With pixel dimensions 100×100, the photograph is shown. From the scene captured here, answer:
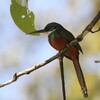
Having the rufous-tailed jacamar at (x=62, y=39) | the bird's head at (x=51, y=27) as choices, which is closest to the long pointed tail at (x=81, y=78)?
the rufous-tailed jacamar at (x=62, y=39)

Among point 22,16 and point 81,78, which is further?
point 81,78

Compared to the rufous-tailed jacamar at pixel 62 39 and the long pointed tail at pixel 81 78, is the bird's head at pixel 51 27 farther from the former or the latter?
the long pointed tail at pixel 81 78

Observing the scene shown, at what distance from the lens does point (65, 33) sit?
46.1 inches

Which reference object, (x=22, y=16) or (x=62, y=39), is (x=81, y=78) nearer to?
(x=62, y=39)

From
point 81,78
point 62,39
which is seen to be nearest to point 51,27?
point 62,39

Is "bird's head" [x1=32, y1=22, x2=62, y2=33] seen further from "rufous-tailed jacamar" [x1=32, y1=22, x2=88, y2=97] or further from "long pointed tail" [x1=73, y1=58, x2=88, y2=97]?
"long pointed tail" [x1=73, y1=58, x2=88, y2=97]

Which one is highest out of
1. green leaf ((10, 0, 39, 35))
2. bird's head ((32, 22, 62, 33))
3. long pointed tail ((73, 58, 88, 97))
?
→ bird's head ((32, 22, 62, 33))

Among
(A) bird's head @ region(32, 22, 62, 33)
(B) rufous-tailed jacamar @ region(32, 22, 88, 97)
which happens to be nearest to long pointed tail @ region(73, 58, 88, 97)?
(B) rufous-tailed jacamar @ region(32, 22, 88, 97)

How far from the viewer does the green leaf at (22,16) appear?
0.92 metres

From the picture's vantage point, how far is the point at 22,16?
3.05 ft

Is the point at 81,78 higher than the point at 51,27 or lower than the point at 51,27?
lower

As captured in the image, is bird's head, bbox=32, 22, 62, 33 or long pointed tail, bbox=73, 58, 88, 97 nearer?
long pointed tail, bbox=73, 58, 88, 97

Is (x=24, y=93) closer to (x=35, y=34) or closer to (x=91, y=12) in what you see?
(x=91, y=12)

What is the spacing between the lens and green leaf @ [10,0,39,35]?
0.92m
